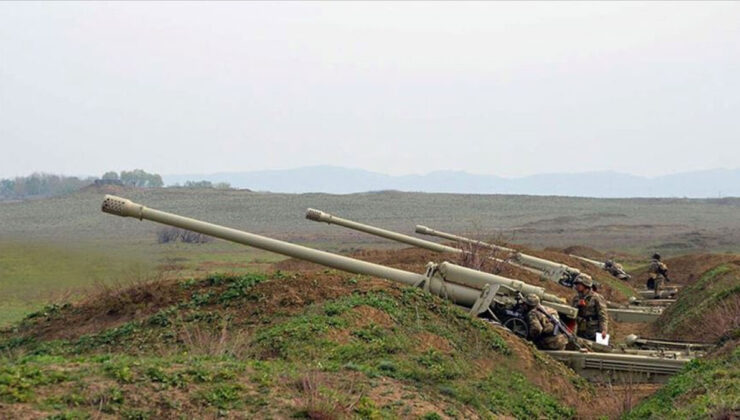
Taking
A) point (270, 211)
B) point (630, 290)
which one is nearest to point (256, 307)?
point (630, 290)

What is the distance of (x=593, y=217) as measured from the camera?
98.1m

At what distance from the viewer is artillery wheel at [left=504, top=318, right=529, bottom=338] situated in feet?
52.8

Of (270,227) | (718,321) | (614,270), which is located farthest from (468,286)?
(270,227)

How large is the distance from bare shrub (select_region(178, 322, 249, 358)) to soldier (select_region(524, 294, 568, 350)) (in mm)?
4880

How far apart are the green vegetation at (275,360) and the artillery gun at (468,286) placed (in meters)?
0.81

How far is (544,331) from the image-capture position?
16.0 meters

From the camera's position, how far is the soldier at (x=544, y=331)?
52.3 feet

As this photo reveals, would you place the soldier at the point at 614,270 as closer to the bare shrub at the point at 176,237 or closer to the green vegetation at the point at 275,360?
the bare shrub at the point at 176,237

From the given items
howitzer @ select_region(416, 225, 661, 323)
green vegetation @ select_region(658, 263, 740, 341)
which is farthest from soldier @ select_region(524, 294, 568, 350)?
howitzer @ select_region(416, 225, 661, 323)

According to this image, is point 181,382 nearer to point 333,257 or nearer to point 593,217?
point 333,257

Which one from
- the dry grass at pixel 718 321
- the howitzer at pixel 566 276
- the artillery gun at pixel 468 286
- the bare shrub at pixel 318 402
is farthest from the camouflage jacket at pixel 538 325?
the howitzer at pixel 566 276

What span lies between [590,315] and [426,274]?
3.12 m

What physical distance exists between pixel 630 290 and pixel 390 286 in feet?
61.2

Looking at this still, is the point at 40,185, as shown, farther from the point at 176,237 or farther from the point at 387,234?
the point at 387,234
